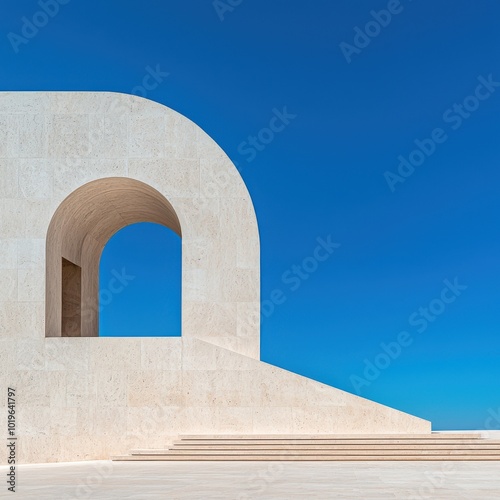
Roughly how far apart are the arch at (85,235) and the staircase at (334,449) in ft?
17.0

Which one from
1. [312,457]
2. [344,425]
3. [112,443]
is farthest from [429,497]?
[112,443]

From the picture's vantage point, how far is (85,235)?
23844mm

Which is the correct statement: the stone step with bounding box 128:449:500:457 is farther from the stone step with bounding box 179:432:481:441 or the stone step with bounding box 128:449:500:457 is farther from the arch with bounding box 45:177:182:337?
the arch with bounding box 45:177:182:337

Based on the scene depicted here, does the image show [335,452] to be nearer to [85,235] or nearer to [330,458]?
[330,458]

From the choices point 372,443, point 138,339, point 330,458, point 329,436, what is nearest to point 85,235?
point 138,339

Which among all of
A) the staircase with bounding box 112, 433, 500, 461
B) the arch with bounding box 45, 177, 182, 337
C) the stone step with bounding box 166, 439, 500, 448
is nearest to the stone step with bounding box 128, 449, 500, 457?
the staircase with bounding box 112, 433, 500, 461

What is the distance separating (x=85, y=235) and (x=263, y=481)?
1387cm

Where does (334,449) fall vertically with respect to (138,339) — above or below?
below

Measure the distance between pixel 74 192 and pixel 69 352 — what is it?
4149mm

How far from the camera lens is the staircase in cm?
1614

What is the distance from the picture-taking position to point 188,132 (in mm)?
19938

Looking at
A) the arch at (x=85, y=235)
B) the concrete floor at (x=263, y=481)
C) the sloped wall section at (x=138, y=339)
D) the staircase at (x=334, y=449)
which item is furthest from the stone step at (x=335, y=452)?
the arch at (x=85, y=235)

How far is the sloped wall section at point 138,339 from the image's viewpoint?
18031mm

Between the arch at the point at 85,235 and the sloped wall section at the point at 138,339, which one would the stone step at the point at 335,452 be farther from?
the arch at the point at 85,235
